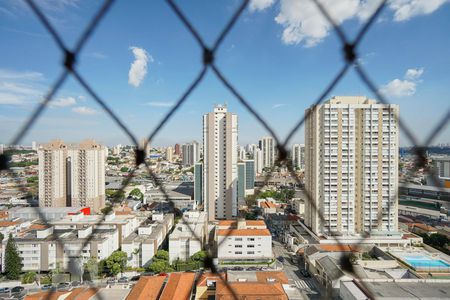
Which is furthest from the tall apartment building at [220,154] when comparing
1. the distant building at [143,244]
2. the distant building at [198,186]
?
the distant building at [143,244]

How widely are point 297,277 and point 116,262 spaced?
10.7ft

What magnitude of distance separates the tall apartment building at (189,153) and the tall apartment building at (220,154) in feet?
31.5

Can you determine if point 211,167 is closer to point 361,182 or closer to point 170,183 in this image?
point 361,182

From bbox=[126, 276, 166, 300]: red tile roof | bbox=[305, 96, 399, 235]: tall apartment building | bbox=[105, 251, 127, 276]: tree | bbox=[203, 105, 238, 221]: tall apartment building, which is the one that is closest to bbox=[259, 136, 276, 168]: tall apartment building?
bbox=[203, 105, 238, 221]: tall apartment building

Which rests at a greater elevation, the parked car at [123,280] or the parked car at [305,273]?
the parked car at [123,280]

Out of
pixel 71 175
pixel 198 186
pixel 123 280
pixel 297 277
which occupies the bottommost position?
pixel 297 277

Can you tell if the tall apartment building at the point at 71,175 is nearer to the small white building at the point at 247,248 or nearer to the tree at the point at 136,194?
the tree at the point at 136,194

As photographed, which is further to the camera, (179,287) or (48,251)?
(48,251)

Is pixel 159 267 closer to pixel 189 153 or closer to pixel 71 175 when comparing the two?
pixel 71 175

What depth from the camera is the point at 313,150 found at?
6.62m

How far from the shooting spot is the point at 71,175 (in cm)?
974

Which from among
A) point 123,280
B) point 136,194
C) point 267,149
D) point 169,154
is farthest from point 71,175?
point 169,154

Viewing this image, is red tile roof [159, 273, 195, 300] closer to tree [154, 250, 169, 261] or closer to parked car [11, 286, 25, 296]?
tree [154, 250, 169, 261]

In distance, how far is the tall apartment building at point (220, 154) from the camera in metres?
8.48
